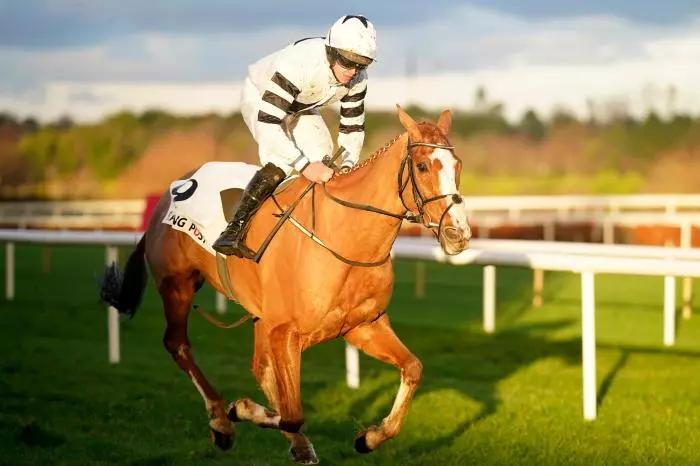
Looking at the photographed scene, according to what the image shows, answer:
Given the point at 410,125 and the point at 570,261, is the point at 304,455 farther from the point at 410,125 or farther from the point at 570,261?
the point at 570,261

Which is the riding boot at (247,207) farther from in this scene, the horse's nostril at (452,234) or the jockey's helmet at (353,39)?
the horse's nostril at (452,234)

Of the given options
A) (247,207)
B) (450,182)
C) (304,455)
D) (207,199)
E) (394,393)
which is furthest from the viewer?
(394,393)

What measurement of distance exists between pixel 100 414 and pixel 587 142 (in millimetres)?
30058

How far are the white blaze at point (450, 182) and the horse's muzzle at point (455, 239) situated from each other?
2cm

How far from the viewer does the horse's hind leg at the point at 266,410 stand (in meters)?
5.19

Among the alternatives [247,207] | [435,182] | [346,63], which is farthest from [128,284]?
[435,182]

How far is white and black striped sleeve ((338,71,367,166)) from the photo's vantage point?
574 cm

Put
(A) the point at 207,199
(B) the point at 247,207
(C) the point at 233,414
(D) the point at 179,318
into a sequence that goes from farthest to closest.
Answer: (D) the point at 179,318 → (A) the point at 207,199 → (C) the point at 233,414 → (B) the point at 247,207

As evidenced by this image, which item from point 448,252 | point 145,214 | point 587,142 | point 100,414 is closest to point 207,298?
point 145,214

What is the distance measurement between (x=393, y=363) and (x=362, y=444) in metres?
0.39

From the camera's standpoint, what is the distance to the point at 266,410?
18.2ft

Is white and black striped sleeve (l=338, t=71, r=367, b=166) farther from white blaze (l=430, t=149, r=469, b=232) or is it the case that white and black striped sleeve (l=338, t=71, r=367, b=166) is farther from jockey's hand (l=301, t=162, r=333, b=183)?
white blaze (l=430, t=149, r=469, b=232)

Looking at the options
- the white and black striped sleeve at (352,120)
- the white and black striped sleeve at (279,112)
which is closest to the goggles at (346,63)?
the white and black striped sleeve at (279,112)

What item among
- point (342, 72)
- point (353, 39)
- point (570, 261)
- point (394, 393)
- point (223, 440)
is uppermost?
A: point (353, 39)
